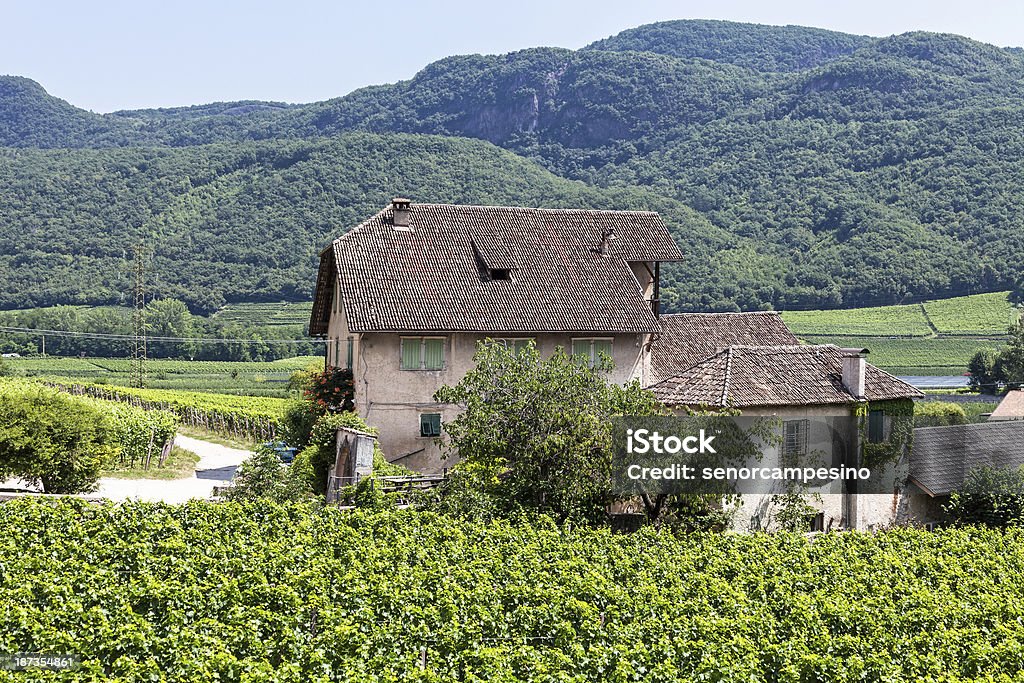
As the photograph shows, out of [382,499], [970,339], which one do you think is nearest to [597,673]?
[382,499]

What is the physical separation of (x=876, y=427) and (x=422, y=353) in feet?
43.5

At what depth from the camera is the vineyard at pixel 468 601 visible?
14.0m

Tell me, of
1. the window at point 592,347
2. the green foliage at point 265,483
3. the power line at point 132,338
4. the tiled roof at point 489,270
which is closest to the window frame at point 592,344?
the window at point 592,347

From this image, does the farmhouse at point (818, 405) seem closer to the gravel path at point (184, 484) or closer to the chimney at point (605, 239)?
the chimney at point (605, 239)

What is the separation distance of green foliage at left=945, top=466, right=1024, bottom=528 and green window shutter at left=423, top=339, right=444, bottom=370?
15.4 metres

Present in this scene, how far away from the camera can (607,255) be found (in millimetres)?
36219

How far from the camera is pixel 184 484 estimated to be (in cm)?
3412

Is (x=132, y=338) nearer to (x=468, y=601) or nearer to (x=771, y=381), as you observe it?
(x=771, y=381)

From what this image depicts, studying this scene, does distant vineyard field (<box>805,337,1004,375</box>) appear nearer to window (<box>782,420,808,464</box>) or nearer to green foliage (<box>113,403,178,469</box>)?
window (<box>782,420,808,464</box>)

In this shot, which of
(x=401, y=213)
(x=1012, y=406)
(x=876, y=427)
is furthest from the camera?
(x=1012, y=406)

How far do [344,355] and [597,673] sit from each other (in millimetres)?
22000

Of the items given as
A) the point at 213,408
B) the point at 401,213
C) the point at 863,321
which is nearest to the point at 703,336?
the point at 401,213

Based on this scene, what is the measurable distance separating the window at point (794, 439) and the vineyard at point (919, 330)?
51.8 metres

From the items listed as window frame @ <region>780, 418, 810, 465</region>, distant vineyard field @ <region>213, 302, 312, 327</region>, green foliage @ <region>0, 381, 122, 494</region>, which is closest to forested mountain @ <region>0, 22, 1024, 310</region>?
distant vineyard field @ <region>213, 302, 312, 327</region>
